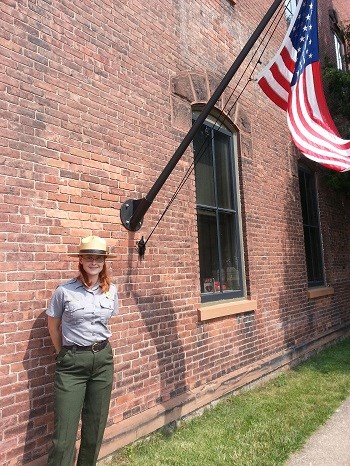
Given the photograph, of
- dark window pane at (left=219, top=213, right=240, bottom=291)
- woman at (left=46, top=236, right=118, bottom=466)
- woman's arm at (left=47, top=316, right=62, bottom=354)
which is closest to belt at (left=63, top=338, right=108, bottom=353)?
woman at (left=46, top=236, right=118, bottom=466)

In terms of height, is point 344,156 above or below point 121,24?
below

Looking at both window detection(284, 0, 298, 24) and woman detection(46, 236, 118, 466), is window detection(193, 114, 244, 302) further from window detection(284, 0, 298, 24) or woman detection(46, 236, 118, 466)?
window detection(284, 0, 298, 24)

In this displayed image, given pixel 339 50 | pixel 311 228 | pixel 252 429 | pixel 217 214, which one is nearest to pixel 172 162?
pixel 217 214

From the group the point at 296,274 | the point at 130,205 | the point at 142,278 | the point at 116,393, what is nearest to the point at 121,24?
the point at 130,205

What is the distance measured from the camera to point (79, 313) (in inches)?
128

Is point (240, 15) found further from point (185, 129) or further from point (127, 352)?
point (127, 352)

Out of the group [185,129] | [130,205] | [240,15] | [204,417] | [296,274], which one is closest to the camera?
[130,205]

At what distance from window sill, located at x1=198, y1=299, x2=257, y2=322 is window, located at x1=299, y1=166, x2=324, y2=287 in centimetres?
303

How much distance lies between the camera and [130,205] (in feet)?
14.9

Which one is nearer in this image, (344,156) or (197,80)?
(344,156)

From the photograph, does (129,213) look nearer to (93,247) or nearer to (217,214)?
(93,247)

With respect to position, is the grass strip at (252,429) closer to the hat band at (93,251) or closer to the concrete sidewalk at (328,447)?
the concrete sidewalk at (328,447)

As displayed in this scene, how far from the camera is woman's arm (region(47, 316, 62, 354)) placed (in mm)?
3302

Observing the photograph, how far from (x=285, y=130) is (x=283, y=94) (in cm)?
323
